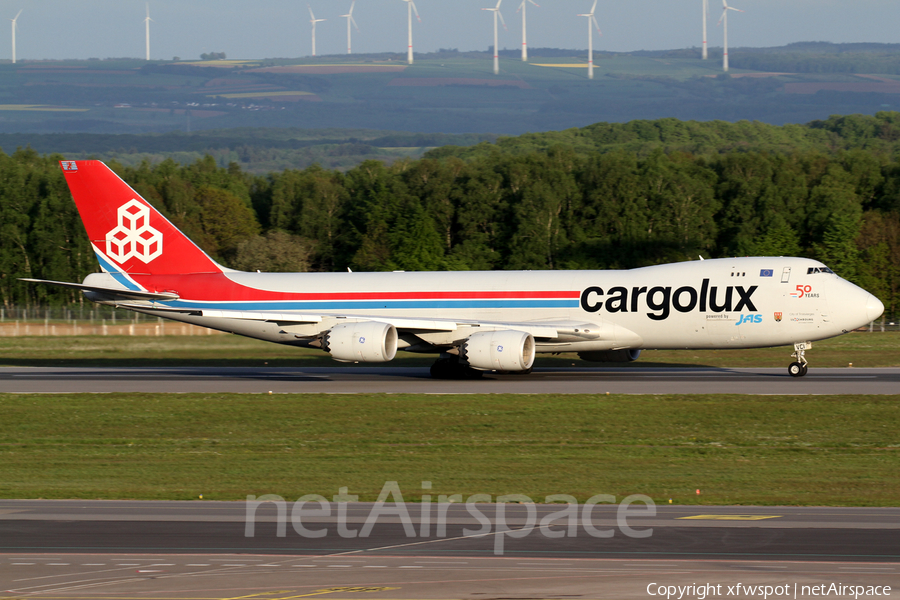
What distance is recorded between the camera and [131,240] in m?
42.3

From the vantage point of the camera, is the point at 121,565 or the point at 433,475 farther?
the point at 433,475

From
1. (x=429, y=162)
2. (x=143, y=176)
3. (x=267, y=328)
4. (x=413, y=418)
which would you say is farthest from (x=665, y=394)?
(x=143, y=176)

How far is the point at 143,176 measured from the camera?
116 meters

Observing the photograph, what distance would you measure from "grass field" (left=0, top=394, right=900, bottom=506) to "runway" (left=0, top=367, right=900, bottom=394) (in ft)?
8.41

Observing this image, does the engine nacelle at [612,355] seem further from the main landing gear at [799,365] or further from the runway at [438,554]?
the runway at [438,554]

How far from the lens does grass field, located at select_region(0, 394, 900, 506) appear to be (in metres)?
19.4

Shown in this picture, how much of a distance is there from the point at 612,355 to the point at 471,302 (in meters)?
5.78

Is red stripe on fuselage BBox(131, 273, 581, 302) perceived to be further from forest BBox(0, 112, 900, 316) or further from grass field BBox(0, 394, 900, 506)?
forest BBox(0, 112, 900, 316)

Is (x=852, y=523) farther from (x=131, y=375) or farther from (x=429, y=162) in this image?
(x=429, y=162)

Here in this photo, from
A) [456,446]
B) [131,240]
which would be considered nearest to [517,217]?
[131,240]

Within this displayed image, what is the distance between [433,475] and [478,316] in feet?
61.0

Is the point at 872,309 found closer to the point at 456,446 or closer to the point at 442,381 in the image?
the point at 442,381

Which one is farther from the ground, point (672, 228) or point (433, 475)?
point (672, 228)

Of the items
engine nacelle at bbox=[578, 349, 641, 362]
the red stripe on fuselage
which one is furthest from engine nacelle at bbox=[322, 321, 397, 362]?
engine nacelle at bbox=[578, 349, 641, 362]
